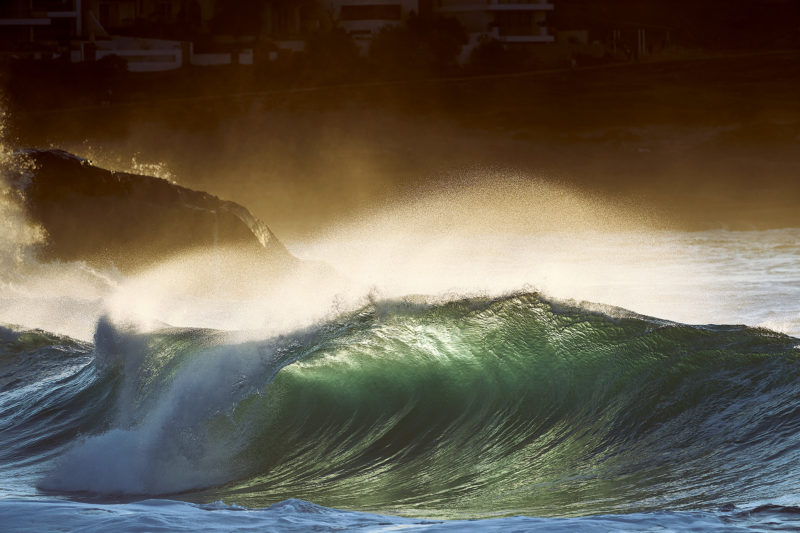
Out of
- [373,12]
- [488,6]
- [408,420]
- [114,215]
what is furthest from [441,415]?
[373,12]

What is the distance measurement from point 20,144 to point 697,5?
119 feet

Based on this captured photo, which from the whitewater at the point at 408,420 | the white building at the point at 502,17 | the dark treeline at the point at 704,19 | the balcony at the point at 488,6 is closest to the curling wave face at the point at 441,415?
the whitewater at the point at 408,420

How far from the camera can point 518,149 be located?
4347cm

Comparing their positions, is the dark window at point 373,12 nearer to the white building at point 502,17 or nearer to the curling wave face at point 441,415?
the white building at point 502,17

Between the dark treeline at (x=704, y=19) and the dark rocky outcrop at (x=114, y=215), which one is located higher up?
the dark treeline at (x=704, y=19)

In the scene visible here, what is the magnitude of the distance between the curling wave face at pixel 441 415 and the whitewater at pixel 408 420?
0.06 feet

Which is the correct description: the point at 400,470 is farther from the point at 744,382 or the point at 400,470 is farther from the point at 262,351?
the point at 744,382

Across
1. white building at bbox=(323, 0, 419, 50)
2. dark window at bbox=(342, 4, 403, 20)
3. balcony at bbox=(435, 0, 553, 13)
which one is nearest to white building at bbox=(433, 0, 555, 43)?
balcony at bbox=(435, 0, 553, 13)

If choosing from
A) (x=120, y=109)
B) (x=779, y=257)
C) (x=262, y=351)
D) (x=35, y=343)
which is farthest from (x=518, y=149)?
(x=262, y=351)

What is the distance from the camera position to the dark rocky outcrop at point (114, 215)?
696 inches

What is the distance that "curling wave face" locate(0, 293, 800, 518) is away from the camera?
7.10 m

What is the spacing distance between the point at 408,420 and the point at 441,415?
0.26 meters

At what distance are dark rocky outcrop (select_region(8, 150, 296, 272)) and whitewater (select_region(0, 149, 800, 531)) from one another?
4630 millimetres

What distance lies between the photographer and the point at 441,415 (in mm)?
8844
